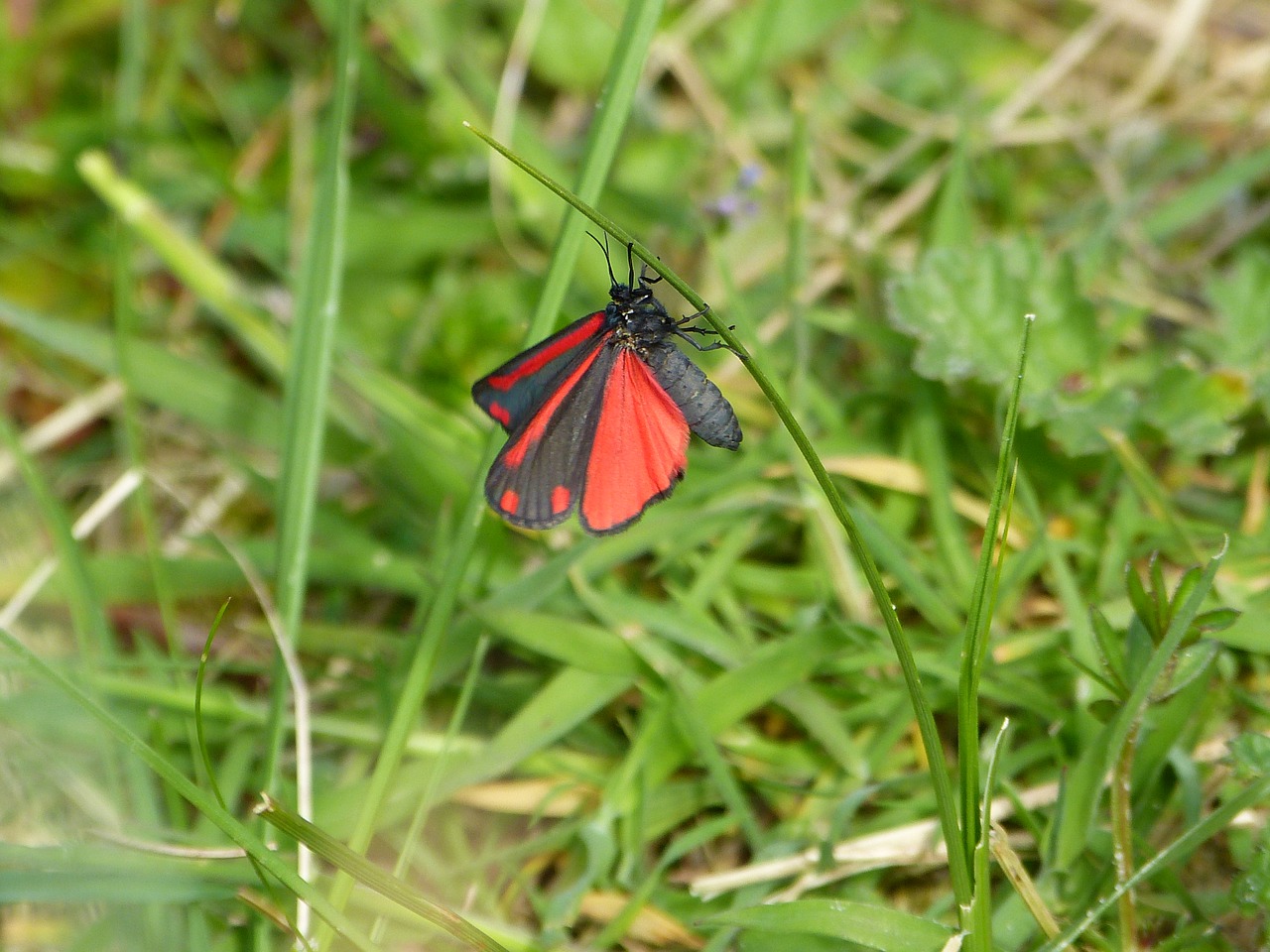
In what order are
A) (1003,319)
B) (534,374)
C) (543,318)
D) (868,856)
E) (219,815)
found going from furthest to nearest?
1. (1003,319)
2. (868,856)
3. (543,318)
4. (534,374)
5. (219,815)

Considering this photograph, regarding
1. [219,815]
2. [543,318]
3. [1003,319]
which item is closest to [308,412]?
[543,318]

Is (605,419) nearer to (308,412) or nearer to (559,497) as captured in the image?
(559,497)

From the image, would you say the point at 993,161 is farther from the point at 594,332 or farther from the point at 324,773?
the point at 324,773

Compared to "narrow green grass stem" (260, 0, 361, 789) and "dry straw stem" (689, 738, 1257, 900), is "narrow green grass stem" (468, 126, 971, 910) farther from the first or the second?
"narrow green grass stem" (260, 0, 361, 789)

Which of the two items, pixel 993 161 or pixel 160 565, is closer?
pixel 160 565

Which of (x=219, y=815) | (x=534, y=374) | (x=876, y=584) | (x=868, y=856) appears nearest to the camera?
(x=876, y=584)

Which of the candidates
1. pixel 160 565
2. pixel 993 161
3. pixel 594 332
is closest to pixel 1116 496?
pixel 993 161

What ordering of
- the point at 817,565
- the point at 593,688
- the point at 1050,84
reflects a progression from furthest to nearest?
the point at 1050,84, the point at 817,565, the point at 593,688
